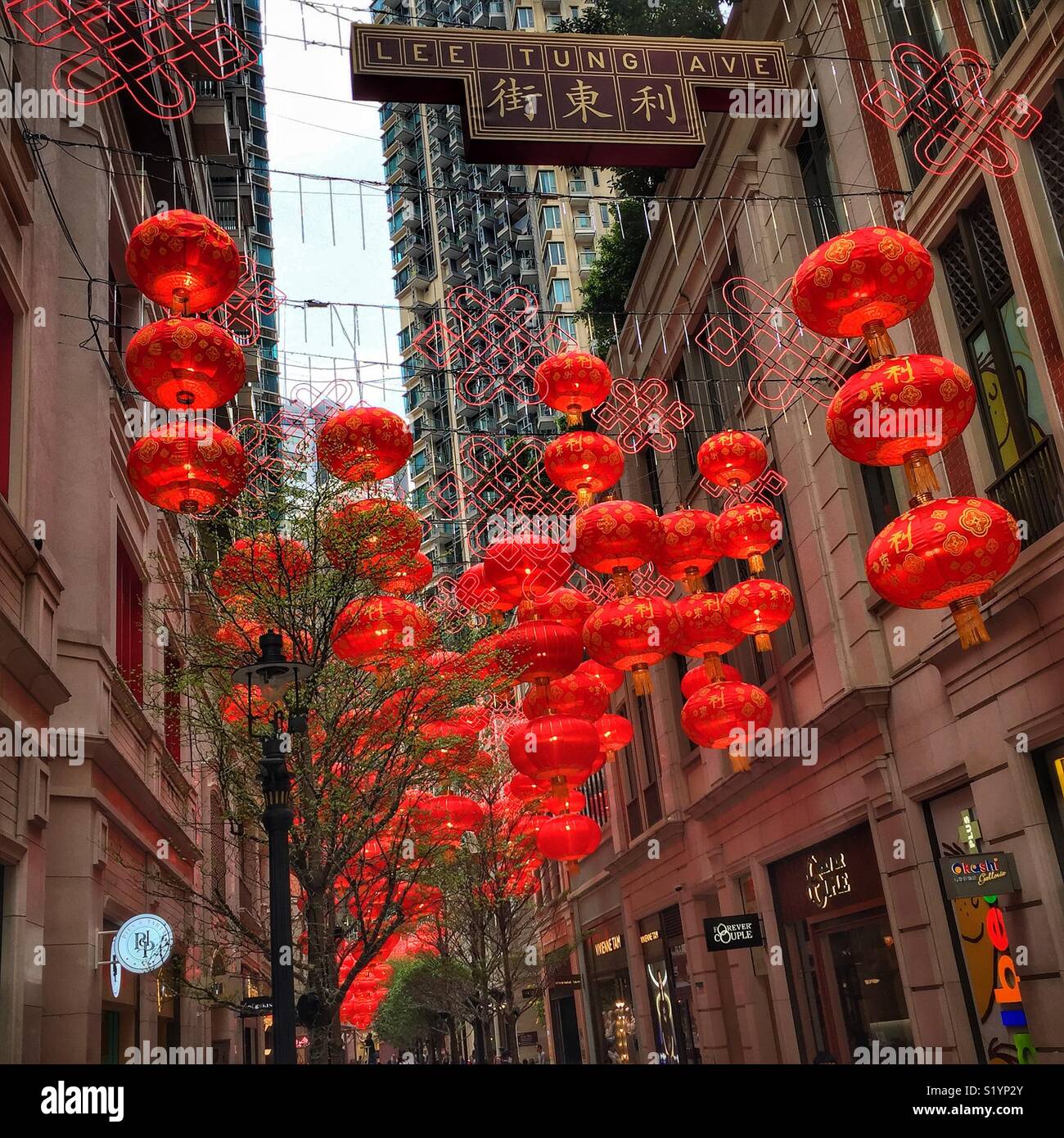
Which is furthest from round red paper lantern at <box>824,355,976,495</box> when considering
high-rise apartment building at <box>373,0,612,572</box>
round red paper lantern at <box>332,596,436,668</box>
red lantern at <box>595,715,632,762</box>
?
high-rise apartment building at <box>373,0,612,572</box>

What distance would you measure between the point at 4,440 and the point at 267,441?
13.5ft

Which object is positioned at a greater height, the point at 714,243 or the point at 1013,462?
the point at 714,243

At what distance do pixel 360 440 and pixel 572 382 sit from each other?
258 cm

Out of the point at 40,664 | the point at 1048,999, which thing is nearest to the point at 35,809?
the point at 40,664

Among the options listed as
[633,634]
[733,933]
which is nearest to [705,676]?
[633,634]

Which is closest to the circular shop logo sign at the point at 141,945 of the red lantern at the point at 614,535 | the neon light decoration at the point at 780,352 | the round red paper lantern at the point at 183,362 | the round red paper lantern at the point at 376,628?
the round red paper lantern at the point at 376,628

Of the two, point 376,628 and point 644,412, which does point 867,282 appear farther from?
point 644,412

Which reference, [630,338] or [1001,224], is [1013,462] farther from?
[630,338]

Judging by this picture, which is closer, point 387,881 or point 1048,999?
point 1048,999

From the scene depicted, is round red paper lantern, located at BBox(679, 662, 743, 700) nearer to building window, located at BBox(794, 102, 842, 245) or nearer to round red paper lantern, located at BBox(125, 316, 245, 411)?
building window, located at BBox(794, 102, 842, 245)

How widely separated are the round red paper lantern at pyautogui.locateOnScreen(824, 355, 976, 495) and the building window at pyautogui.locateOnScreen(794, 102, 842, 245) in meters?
7.29

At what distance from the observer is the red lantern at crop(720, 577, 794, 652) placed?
39.2 ft

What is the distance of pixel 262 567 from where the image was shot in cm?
1304
